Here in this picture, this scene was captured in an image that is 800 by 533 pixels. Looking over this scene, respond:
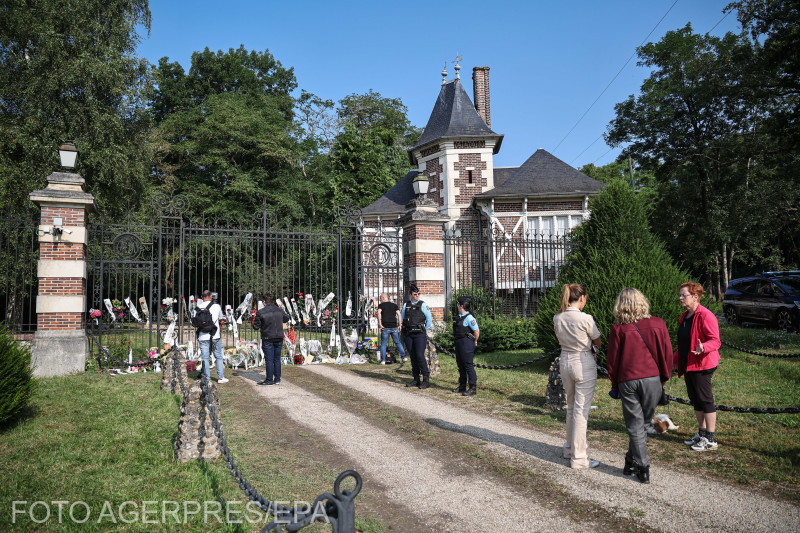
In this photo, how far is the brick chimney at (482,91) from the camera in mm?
26734

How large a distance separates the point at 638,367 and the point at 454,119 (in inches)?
851

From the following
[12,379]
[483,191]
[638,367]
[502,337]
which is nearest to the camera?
[638,367]

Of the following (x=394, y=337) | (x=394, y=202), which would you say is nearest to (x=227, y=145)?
(x=394, y=202)

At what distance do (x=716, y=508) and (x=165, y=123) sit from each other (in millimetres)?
32614

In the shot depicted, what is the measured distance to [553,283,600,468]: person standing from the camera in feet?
16.2

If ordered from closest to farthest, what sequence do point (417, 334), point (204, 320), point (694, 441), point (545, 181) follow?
point (694, 441) < point (417, 334) < point (204, 320) < point (545, 181)

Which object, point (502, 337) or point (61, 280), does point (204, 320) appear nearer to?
point (61, 280)

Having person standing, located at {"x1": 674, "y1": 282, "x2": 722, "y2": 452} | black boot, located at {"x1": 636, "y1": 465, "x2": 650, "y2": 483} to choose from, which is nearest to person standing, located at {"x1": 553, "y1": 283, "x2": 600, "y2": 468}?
black boot, located at {"x1": 636, "y1": 465, "x2": 650, "y2": 483}

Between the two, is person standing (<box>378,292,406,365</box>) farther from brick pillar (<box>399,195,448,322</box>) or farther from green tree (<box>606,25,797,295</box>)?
green tree (<box>606,25,797,295</box>)

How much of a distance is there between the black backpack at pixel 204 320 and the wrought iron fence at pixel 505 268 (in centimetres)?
653

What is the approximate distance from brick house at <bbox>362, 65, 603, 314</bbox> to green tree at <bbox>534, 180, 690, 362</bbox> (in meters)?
10.4

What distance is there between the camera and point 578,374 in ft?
16.4

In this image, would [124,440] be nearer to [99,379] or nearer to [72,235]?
[99,379]

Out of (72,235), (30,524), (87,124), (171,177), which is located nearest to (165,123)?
(171,177)
